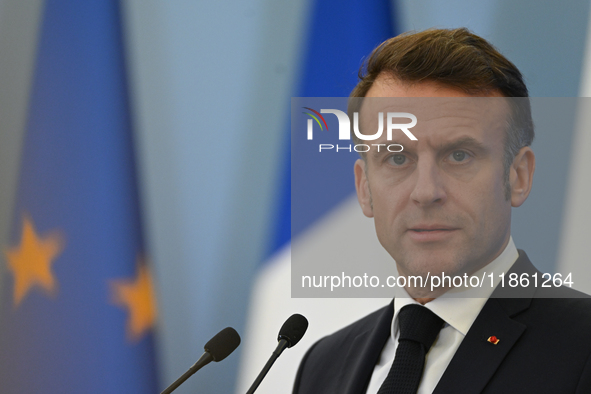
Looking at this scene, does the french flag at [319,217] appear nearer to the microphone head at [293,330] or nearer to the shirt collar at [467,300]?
the shirt collar at [467,300]

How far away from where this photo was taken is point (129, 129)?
2303 millimetres

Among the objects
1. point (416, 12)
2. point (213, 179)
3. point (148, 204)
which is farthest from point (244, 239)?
point (416, 12)

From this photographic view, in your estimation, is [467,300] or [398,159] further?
[398,159]

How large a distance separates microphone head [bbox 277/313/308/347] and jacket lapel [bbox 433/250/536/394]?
0.38 m

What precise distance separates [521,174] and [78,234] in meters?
1.67

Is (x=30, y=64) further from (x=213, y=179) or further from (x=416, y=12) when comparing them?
(x=416, y=12)

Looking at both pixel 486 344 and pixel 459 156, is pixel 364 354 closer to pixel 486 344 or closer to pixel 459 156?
pixel 486 344

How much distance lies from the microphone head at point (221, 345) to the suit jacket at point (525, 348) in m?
0.41

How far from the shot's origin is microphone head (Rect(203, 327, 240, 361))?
143 cm

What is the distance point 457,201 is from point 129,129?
1.36 metres

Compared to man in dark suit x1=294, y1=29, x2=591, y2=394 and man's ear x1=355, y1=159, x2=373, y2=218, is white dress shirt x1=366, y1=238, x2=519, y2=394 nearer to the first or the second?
man in dark suit x1=294, y1=29, x2=591, y2=394

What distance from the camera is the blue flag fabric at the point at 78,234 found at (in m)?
2.22

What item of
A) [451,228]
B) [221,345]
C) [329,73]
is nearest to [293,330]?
[221,345]

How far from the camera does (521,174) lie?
5.70ft
